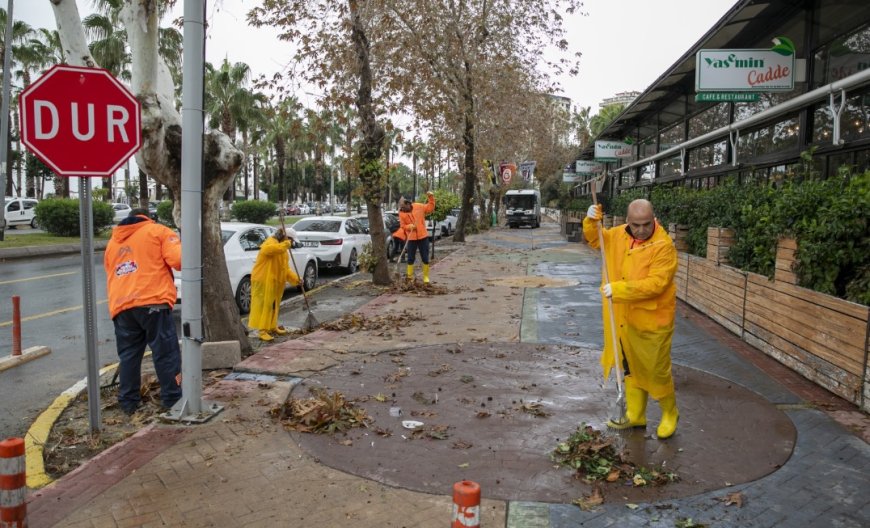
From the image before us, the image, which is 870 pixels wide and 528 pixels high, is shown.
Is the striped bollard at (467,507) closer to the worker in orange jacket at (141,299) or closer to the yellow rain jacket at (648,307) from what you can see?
the yellow rain jacket at (648,307)

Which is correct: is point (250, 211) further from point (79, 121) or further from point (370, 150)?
point (79, 121)

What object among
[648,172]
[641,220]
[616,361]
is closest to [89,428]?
[616,361]

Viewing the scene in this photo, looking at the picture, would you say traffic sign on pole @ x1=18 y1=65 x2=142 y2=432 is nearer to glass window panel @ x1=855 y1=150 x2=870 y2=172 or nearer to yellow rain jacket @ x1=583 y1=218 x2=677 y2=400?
yellow rain jacket @ x1=583 y1=218 x2=677 y2=400

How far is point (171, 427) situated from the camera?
4801mm

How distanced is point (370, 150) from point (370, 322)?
4.58m

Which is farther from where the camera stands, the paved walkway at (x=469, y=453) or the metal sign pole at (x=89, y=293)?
the metal sign pole at (x=89, y=293)

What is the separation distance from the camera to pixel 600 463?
4070mm

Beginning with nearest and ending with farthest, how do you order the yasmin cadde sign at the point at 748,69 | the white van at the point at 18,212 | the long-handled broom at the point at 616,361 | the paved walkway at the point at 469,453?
1. the paved walkway at the point at 469,453
2. the long-handled broom at the point at 616,361
3. the yasmin cadde sign at the point at 748,69
4. the white van at the point at 18,212

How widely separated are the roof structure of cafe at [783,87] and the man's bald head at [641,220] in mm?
5175

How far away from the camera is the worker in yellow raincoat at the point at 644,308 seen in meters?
4.38

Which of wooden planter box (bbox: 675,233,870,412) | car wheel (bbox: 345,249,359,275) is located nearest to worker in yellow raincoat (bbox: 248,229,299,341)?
wooden planter box (bbox: 675,233,870,412)

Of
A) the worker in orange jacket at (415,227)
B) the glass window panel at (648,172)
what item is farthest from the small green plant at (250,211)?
the worker in orange jacket at (415,227)

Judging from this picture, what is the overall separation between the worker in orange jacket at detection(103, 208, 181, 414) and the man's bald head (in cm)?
351

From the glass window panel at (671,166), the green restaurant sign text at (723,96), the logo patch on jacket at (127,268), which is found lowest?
the logo patch on jacket at (127,268)
